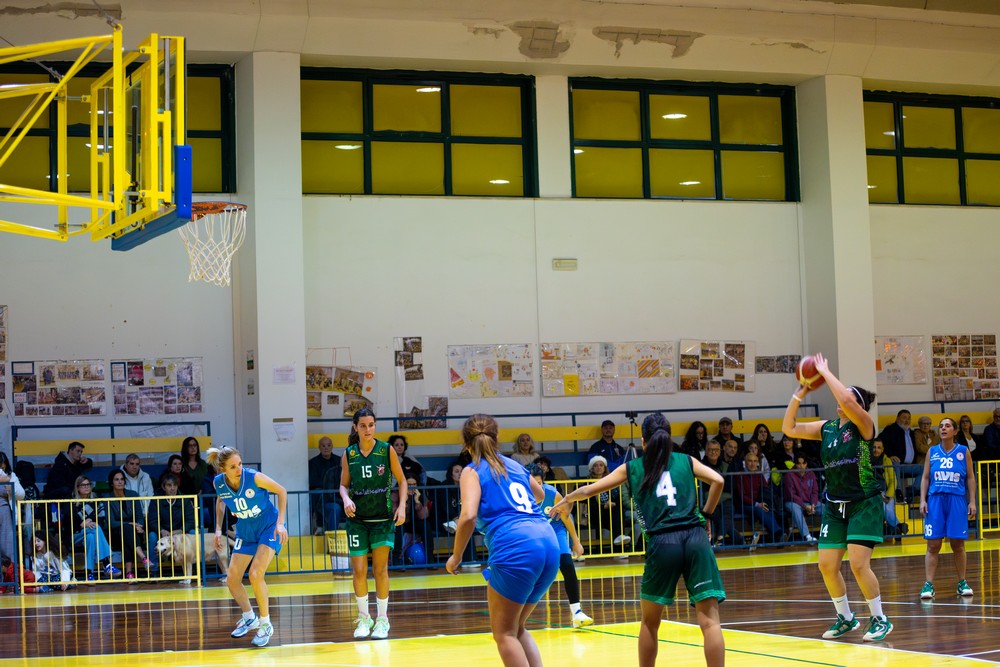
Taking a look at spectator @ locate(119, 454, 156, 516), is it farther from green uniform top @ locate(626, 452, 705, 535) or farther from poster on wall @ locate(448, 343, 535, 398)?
green uniform top @ locate(626, 452, 705, 535)

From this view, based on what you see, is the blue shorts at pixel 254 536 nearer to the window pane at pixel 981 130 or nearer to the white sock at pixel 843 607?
the white sock at pixel 843 607

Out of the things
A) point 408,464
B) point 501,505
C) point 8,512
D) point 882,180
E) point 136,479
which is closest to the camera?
point 501,505

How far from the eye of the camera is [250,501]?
1084 centimetres

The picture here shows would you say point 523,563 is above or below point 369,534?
above

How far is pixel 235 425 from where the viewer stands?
60.6 feet

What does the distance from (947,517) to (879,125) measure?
10967mm

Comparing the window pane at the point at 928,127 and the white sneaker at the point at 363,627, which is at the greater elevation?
the window pane at the point at 928,127

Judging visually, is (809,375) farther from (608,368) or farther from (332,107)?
(332,107)

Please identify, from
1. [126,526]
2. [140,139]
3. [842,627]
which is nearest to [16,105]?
[126,526]

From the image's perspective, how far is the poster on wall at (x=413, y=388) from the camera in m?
19.2

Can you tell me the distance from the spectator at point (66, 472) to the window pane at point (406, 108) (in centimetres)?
668

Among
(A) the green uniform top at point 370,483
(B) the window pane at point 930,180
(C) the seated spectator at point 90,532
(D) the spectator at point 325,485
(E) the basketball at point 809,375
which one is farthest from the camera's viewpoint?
(B) the window pane at point 930,180

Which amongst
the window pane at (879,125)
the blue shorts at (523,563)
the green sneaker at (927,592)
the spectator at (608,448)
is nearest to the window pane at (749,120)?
the window pane at (879,125)

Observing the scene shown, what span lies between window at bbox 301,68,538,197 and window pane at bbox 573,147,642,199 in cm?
90
